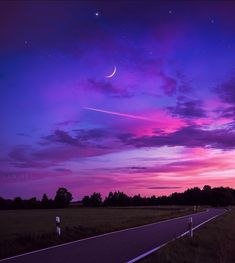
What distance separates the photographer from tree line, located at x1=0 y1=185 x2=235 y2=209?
152 m

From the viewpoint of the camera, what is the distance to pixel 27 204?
149m

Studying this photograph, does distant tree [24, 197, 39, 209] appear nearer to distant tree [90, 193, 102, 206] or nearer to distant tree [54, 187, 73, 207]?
distant tree [54, 187, 73, 207]

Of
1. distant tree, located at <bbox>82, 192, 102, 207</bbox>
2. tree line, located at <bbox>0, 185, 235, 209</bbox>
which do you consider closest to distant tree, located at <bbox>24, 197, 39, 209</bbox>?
tree line, located at <bbox>0, 185, 235, 209</bbox>

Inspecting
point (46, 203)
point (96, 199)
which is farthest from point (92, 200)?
point (46, 203)

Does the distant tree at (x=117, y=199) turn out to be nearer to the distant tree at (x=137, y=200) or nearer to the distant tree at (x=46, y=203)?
the distant tree at (x=137, y=200)

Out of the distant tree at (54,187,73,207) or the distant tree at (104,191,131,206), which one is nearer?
the distant tree at (54,187,73,207)

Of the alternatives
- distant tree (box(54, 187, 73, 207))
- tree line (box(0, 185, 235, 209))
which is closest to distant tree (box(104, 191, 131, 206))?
tree line (box(0, 185, 235, 209))

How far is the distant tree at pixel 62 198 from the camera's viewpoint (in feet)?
524

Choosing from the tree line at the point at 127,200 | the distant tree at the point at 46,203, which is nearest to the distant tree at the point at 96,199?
the tree line at the point at 127,200

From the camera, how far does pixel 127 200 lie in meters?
179

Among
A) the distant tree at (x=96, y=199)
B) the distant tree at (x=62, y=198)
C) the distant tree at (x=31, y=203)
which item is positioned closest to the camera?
the distant tree at (x=31, y=203)

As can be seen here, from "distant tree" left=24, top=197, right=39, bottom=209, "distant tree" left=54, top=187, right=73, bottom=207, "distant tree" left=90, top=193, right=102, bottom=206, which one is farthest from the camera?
"distant tree" left=90, top=193, right=102, bottom=206

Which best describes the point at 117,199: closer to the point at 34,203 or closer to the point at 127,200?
the point at 127,200

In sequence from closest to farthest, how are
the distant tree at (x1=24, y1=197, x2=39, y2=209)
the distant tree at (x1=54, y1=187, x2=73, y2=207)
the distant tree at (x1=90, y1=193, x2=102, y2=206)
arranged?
the distant tree at (x1=24, y1=197, x2=39, y2=209) < the distant tree at (x1=54, y1=187, x2=73, y2=207) < the distant tree at (x1=90, y1=193, x2=102, y2=206)
